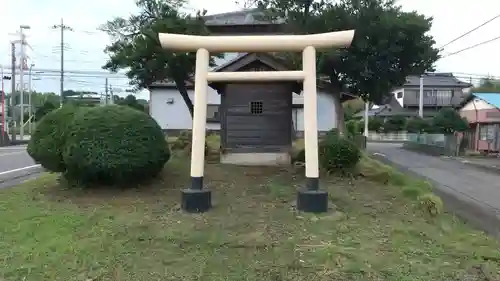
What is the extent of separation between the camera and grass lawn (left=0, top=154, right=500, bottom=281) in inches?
204

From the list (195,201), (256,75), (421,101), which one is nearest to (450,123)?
(421,101)

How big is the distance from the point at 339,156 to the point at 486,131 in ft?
84.5

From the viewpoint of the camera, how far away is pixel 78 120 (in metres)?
8.35

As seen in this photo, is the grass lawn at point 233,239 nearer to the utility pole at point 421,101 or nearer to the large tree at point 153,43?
the large tree at point 153,43

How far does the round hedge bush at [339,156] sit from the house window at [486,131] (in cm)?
2410

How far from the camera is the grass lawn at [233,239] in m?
5.17

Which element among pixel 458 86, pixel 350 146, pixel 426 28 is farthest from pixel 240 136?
pixel 458 86

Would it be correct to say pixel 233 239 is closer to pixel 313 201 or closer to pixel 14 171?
pixel 313 201

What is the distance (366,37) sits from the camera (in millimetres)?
20469

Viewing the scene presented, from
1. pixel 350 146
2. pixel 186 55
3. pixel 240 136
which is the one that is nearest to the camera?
pixel 350 146

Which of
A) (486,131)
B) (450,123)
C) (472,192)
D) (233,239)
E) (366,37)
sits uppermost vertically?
(366,37)

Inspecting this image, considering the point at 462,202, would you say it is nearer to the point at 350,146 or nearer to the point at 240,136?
the point at 350,146

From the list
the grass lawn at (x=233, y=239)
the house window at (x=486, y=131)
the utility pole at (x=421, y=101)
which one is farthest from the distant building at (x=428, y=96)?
the grass lawn at (x=233, y=239)

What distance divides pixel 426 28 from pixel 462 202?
13.3 metres
